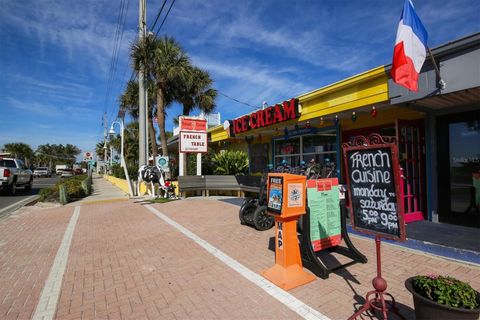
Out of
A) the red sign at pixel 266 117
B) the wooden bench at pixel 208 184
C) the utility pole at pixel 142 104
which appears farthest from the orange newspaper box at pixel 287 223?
the utility pole at pixel 142 104

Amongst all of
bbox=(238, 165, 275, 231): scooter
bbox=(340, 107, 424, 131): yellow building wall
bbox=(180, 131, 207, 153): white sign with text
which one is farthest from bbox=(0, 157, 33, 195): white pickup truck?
bbox=(340, 107, 424, 131): yellow building wall

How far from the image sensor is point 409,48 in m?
4.80

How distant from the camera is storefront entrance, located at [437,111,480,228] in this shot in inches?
239

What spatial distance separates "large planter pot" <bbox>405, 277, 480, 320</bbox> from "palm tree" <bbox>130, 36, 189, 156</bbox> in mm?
14506

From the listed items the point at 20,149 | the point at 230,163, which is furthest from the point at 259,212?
the point at 20,149

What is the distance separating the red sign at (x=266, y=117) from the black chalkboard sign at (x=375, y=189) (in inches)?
230

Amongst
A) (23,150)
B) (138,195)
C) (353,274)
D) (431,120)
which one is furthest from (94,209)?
(23,150)

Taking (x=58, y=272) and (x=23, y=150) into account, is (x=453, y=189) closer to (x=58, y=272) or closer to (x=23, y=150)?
(x=58, y=272)

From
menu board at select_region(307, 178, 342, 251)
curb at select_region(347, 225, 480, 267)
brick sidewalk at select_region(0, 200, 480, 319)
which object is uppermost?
menu board at select_region(307, 178, 342, 251)

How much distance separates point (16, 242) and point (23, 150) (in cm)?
8934

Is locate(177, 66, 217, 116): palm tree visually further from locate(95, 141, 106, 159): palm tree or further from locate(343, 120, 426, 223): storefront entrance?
locate(95, 141, 106, 159): palm tree

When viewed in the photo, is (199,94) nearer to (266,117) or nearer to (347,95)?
(266,117)

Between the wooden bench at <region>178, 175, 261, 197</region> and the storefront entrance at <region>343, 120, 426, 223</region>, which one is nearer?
the storefront entrance at <region>343, 120, 426, 223</region>

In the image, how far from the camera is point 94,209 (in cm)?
1073
